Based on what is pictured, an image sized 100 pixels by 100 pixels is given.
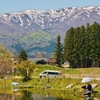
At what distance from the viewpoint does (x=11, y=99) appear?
62.3 metres

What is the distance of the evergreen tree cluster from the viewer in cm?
12862

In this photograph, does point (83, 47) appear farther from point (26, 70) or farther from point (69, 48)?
point (26, 70)

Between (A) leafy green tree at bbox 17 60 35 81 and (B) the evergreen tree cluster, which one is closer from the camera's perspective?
(A) leafy green tree at bbox 17 60 35 81

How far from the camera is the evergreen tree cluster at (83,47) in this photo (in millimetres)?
128625

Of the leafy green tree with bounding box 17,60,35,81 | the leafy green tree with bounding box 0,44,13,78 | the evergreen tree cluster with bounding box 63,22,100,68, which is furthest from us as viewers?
the evergreen tree cluster with bounding box 63,22,100,68

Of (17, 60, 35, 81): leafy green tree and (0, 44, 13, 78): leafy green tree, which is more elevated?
(0, 44, 13, 78): leafy green tree

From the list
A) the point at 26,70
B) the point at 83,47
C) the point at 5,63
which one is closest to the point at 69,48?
the point at 83,47

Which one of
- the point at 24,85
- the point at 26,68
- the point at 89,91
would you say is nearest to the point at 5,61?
the point at 26,68

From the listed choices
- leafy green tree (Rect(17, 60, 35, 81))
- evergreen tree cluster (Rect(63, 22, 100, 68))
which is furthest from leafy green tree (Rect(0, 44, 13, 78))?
evergreen tree cluster (Rect(63, 22, 100, 68))

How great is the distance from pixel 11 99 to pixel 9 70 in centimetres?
5431

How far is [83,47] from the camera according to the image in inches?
5133

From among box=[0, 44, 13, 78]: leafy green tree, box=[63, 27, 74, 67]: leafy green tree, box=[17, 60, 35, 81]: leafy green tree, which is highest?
box=[63, 27, 74, 67]: leafy green tree

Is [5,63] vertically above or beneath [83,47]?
beneath

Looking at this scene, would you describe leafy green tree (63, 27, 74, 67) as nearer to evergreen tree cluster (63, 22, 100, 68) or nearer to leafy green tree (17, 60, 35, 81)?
evergreen tree cluster (63, 22, 100, 68)
